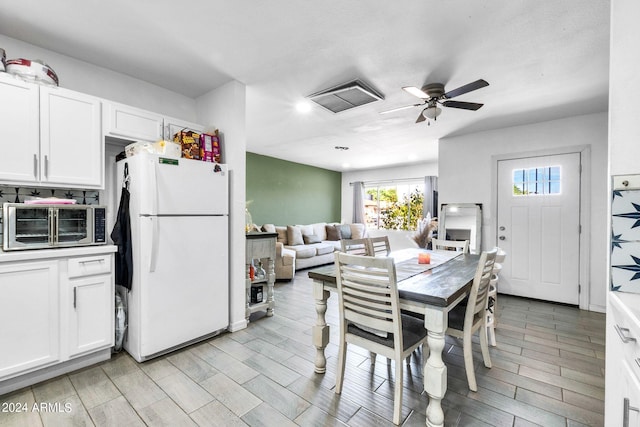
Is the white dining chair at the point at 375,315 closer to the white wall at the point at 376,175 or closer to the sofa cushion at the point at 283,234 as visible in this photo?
the sofa cushion at the point at 283,234

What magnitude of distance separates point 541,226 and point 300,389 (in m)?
3.91

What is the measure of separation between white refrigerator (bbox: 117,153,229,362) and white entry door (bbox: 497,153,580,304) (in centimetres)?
395

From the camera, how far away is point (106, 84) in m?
2.51

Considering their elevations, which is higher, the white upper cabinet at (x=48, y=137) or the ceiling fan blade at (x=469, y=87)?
the ceiling fan blade at (x=469, y=87)

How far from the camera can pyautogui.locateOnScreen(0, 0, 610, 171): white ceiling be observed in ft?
5.74

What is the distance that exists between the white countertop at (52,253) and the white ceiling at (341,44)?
1.56m

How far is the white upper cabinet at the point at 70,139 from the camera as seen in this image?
1972mm

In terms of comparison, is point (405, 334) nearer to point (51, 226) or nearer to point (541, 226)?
point (51, 226)

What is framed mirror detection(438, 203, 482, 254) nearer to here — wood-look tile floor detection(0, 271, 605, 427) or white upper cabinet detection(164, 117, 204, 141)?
wood-look tile floor detection(0, 271, 605, 427)

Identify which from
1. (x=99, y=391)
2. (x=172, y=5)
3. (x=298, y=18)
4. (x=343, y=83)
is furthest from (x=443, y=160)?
(x=99, y=391)

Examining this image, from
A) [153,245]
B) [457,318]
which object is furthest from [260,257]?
[457,318]

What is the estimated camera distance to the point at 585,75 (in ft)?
8.21

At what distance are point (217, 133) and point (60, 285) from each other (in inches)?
70.4

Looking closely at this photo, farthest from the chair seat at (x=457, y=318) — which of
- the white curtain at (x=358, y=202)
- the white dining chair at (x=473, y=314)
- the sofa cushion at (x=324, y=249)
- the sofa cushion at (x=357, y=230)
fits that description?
the white curtain at (x=358, y=202)
